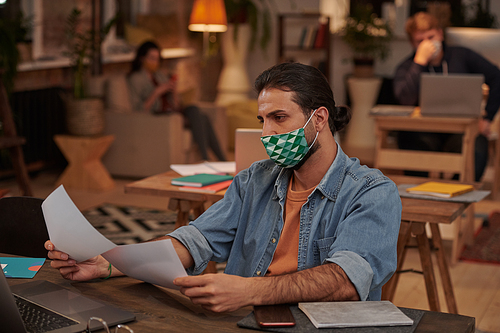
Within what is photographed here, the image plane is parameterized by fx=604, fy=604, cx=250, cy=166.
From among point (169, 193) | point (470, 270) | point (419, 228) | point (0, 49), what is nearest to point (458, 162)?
point (470, 270)

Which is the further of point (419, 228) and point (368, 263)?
point (419, 228)

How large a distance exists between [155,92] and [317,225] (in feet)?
13.6

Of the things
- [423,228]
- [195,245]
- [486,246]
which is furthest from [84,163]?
[195,245]

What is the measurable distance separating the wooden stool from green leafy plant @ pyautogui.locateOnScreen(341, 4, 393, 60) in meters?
3.27

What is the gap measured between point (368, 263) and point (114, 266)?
57 cm

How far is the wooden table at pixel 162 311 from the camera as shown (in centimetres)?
111

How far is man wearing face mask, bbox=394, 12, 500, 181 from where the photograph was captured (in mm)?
3985

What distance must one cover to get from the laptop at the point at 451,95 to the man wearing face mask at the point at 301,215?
2088mm

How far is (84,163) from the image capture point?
5012mm

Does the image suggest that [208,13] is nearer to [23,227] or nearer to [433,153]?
[433,153]

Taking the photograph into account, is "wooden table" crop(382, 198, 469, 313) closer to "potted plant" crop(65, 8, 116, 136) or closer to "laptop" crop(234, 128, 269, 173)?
"laptop" crop(234, 128, 269, 173)

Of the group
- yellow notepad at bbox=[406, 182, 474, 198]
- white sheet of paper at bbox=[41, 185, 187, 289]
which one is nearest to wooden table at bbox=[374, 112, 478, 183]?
yellow notepad at bbox=[406, 182, 474, 198]

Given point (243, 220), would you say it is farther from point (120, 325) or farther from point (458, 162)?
point (458, 162)

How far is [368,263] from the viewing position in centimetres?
129
